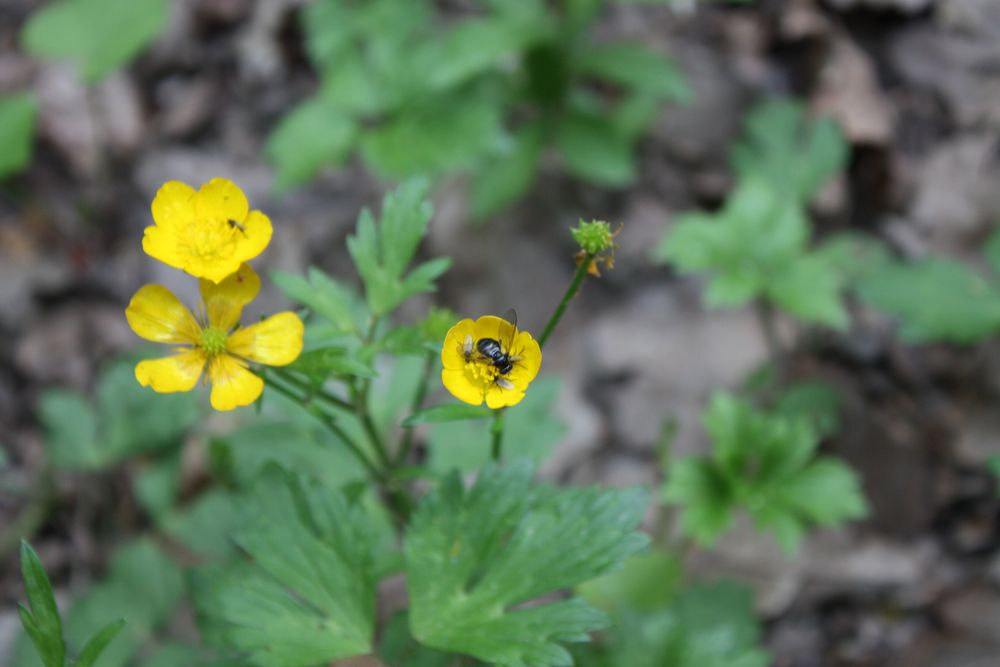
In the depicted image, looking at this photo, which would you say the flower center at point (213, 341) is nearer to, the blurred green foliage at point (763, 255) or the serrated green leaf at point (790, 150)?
the blurred green foliage at point (763, 255)

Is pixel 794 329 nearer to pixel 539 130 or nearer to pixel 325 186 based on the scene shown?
pixel 539 130

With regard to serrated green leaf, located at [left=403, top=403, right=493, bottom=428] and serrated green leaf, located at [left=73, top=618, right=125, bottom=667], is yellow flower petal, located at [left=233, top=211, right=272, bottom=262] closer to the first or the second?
serrated green leaf, located at [left=403, top=403, right=493, bottom=428]

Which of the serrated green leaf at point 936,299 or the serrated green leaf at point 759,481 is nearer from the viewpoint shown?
the serrated green leaf at point 759,481

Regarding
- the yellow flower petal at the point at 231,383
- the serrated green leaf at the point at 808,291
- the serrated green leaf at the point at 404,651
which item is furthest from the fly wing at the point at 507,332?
the serrated green leaf at the point at 808,291

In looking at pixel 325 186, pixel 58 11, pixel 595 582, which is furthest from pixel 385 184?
pixel 595 582

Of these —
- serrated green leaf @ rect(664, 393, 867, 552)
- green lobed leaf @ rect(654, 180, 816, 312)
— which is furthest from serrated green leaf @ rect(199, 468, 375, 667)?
green lobed leaf @ rect(654, 180, 816, 312)

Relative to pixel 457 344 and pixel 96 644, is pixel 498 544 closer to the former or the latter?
pixel 457 344
